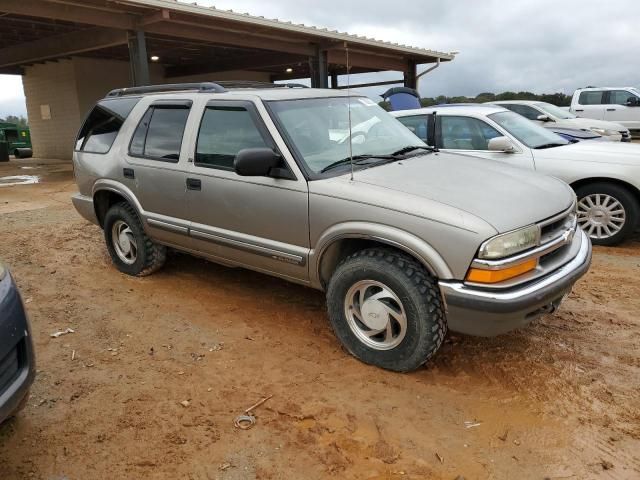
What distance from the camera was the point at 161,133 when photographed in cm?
465

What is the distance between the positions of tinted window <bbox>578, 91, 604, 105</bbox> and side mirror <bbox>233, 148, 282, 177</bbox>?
62.2 feet

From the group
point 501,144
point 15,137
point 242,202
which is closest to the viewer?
point 242,202

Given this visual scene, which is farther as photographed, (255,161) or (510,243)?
(255,161)

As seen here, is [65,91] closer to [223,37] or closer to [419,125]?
[223,37]

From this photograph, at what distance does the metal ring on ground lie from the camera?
111 inches

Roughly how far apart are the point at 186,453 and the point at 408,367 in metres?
1.39

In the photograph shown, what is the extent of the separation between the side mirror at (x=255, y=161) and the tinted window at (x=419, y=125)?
3598 millimetres

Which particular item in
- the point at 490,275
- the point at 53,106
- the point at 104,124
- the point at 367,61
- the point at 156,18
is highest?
the point at 156,18

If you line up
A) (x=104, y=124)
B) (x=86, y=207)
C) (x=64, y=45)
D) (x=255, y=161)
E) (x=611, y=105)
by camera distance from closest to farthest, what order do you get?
(x=255, y=161) → (x=104, y=124) → (x=86, y=207) → (x=64, y=45) → (x=611, y=105)

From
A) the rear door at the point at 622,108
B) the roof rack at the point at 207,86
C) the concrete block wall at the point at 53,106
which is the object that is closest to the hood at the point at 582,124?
the rear door at the point at 622,108

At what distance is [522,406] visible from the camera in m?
2.93

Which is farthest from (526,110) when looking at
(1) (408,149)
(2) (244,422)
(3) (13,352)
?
(3) (13,352)

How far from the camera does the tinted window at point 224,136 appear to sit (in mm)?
3936

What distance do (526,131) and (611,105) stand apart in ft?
49.0
